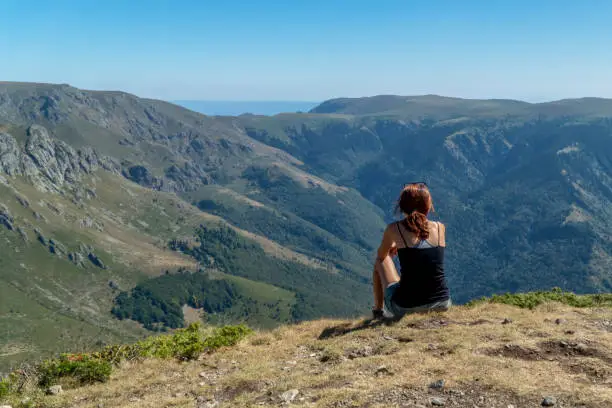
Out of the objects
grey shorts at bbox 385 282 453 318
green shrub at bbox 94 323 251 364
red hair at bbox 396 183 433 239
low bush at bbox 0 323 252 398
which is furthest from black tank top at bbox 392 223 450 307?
low bush at bbox 0 323 252 398

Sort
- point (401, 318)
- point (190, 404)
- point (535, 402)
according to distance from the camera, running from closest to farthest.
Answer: point (535, 402) → point (190, 404) → point (401, 318)

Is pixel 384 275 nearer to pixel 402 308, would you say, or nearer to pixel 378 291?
pixel 378 291

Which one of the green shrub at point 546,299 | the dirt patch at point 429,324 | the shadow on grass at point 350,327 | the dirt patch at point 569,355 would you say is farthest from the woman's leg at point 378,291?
the green shrub at point 546,299

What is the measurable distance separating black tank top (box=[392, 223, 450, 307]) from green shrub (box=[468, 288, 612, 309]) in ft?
19.5

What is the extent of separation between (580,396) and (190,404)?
10.5 meters

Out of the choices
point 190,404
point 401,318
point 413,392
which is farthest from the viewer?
point 401,318

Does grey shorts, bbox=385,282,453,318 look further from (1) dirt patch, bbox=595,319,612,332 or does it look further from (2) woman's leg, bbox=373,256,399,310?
(1) dirt patch, bbox=595,319,612,332

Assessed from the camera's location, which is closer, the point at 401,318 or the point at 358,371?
the point at 358,371

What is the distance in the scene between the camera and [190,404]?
45.9ft

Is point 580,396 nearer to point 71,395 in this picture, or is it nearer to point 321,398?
point 321,398

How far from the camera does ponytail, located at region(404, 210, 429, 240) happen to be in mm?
17172

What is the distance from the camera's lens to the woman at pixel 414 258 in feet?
56.6

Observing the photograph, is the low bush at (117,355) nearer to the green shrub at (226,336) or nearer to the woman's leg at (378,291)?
the green shrub at (226,336)

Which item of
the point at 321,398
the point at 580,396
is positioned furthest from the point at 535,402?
the point at 321,398
